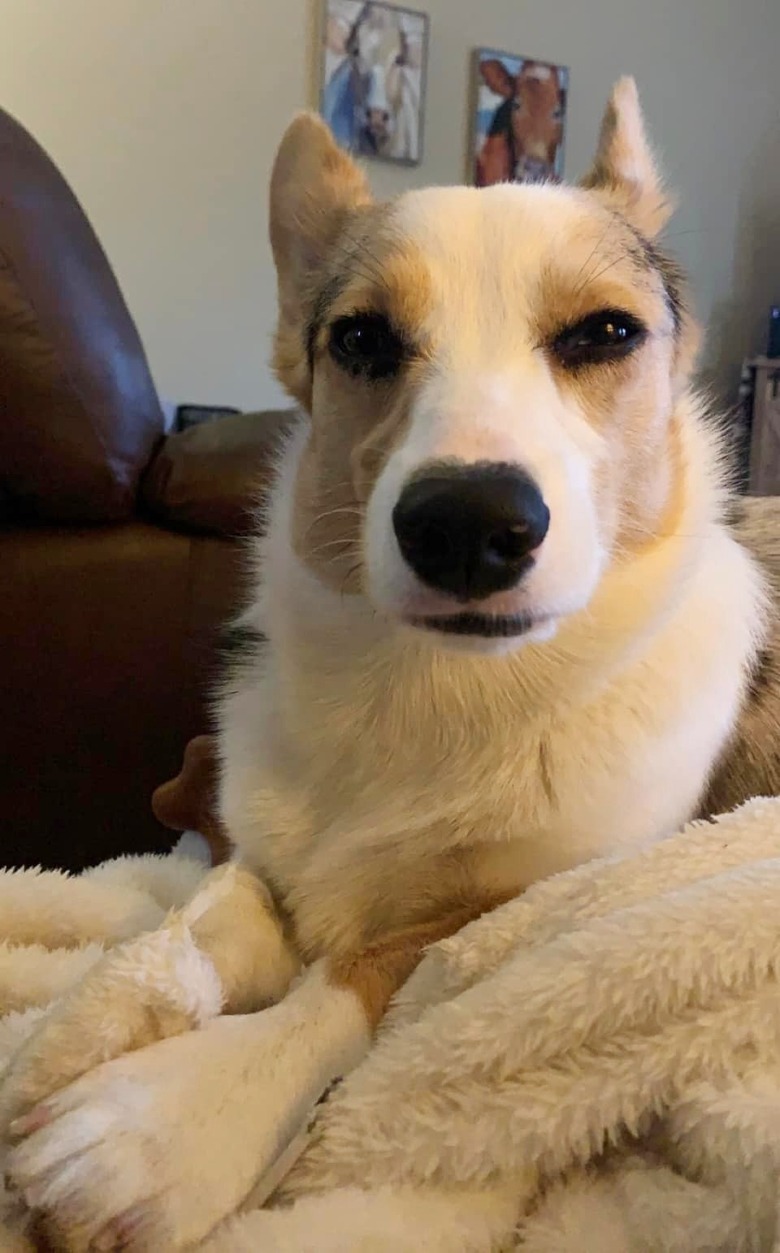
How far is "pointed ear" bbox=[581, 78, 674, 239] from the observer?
131cm

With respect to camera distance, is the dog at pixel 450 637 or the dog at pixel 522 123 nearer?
the dog at pixel 450 637

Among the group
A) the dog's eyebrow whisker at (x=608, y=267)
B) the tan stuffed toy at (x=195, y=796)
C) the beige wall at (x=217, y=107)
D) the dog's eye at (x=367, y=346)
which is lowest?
the tan stuffed toy at (x=195, y=796)

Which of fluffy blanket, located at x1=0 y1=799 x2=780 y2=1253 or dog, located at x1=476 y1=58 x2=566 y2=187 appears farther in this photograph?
dog, located at x1=476 y1=58 x2=566 y2=187

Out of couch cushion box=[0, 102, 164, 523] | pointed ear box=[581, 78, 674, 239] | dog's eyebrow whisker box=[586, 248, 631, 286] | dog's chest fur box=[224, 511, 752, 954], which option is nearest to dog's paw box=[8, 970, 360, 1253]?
dog's chest fur box=[224, 511, 752, 954]

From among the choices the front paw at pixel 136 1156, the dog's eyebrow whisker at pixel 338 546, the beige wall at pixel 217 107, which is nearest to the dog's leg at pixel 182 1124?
the front paw at pixel 136 1156

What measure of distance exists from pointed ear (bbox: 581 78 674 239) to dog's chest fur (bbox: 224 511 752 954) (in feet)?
1.53

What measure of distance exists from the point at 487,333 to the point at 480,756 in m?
0.43

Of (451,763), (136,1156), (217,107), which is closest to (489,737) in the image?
(451,763)

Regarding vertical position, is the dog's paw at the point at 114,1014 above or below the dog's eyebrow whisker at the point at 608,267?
below

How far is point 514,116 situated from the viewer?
4.31 metres

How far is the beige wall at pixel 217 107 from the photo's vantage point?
3516 mm

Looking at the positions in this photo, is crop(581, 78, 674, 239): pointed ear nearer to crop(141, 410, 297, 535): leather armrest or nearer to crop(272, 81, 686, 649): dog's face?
crop(272, 81, 686, 649): dog's face

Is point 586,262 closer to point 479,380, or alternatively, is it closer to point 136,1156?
point 479,380

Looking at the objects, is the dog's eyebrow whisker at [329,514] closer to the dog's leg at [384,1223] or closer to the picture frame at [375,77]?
the dog's leg at [384,1223]
